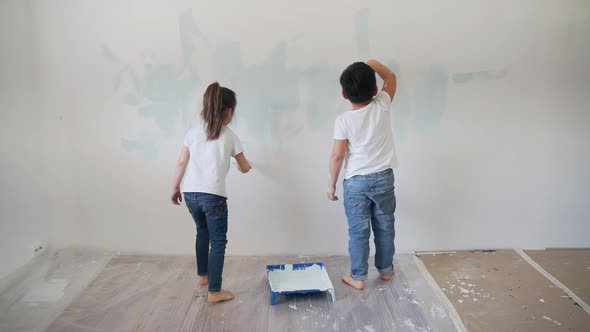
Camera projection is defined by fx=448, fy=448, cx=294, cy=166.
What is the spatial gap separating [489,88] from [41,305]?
7.96ft

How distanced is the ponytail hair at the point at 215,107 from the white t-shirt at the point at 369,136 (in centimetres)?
52

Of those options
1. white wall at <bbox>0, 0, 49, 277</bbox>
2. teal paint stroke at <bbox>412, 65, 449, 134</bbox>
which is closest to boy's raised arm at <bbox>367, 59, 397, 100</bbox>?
teal paint stroke at <bbox>412, 65, 449, 134</bbox>

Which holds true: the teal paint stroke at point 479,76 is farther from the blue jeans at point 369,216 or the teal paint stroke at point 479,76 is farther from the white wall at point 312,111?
the blue jeans at point 369,216

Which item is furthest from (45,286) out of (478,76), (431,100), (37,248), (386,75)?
(478,76)

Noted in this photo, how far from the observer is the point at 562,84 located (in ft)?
7.82

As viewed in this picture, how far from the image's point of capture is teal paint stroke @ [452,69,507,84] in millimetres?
2342

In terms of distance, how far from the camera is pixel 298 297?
2086 mm

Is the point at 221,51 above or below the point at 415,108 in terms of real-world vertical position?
above

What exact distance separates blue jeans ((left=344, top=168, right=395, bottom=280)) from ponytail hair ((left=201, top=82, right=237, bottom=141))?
66 centimetres

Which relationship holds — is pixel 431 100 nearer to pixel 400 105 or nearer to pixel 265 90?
pixel 400 105

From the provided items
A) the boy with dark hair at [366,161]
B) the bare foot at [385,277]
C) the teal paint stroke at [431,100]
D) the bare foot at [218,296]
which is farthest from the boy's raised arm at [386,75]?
the bare foot at [218,296]

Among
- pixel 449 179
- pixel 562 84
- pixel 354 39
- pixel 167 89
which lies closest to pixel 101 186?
pixel 167 89

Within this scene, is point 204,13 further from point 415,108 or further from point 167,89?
point 415,108

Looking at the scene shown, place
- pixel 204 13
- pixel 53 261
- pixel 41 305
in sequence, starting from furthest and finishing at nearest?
pixel 53 261 < pixel 204 13 < pixel 41 305
